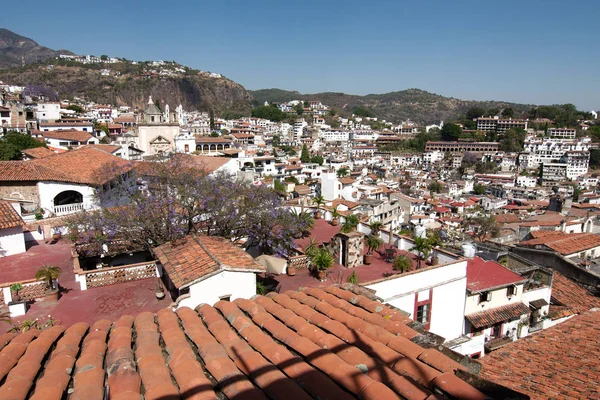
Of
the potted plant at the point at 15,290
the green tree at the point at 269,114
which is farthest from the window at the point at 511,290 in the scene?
the green tree at the point at 269,114

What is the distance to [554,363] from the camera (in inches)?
274

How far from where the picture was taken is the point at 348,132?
142750 mm

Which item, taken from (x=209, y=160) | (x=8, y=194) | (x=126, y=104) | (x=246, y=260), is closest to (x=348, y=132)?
(x=126, y=104)

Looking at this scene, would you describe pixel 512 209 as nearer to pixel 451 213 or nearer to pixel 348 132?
pixel 451 213

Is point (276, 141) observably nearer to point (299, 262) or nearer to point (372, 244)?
point (372, 244)

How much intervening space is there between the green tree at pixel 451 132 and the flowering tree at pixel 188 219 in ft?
437

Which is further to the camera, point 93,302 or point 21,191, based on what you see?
point 21,191

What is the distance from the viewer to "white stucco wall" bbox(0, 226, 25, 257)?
15.3m

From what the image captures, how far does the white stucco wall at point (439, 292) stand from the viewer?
34.6 ft

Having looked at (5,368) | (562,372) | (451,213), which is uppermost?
(5,368)

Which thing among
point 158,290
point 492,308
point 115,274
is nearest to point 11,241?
point 115,274

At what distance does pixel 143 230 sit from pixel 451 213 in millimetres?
59454

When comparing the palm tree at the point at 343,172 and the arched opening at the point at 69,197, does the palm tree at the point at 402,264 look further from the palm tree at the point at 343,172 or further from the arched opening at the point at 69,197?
the palm tree at the point at 343,172

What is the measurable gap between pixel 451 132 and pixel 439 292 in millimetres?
134773
